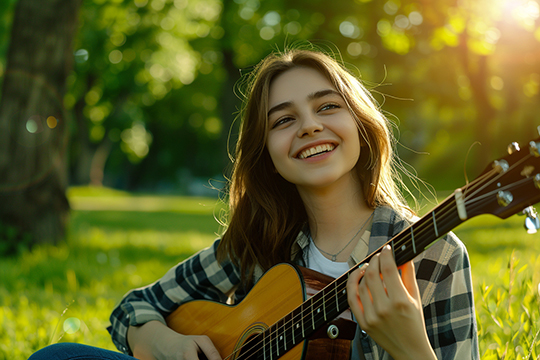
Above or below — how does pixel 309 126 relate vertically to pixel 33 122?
above

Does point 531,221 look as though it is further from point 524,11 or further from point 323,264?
point 524,11

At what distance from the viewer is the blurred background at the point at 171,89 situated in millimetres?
6008

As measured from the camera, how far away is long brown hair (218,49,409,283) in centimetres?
216

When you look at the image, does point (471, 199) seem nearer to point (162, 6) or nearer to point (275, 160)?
point (275, 160)

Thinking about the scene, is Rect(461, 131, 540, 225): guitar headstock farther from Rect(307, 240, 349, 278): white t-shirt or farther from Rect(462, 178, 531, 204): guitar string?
Rect(307, 240, 349, 278): white t-shirt

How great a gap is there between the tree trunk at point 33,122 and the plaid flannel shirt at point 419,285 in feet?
13.9

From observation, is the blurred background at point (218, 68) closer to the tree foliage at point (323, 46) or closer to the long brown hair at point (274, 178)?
the tree foliage at point (323, 46)

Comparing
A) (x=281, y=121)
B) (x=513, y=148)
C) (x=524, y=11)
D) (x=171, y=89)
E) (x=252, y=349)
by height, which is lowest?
(x=171, y=89)

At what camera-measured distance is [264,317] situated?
193 centimetres

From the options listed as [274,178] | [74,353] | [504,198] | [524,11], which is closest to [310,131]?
[274,178]

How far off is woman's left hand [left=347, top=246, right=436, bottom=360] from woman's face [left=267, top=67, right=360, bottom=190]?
65 cm

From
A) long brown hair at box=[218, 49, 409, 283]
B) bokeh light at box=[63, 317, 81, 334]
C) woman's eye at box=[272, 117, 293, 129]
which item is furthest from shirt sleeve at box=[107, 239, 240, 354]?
bokeh light at box=[63, 317, 81, 334]

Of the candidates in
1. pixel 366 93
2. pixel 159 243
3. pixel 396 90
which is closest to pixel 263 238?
pixel 366 93

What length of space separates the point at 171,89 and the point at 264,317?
2397 cm
